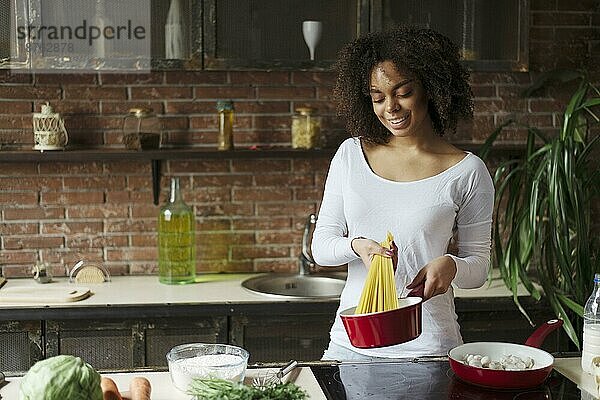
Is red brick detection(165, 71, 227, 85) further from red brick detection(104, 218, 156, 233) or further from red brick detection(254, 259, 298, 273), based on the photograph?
red brick detection(254, 259, 298, 273)

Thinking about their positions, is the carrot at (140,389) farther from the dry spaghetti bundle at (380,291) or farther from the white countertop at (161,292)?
the white countertop at (161,292)

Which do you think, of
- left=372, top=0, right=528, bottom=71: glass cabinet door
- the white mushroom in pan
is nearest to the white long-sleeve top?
the white mushroom in pan

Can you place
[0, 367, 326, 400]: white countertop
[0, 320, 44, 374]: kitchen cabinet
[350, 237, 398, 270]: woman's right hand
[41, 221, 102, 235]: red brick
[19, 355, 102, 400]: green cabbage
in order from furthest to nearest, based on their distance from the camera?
1. [41, 221, 102, 235]: red brick
2. [0, 320, 44, 374]: kitchen cabinet
3. [350, 237, 398, 270]: woman's right hand
4. [0, 367, 326, 400]: white countertop
5. [19, 355, 102, 400]: green cabbage

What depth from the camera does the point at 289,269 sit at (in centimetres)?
407

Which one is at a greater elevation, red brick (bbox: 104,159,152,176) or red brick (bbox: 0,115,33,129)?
red brick (bbox: 0,115,33,129)

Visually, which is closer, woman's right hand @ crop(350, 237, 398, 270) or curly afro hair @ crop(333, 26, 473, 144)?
woman's right hand @ crop(350, 237, 398, 270)

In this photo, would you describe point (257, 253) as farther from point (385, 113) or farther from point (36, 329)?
point (385, 113)

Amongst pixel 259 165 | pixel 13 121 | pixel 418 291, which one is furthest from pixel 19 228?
pixel 418 291

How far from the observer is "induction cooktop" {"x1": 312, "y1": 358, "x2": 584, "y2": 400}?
2.10 m

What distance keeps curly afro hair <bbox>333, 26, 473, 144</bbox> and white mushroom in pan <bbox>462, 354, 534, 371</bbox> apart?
709 millimetres

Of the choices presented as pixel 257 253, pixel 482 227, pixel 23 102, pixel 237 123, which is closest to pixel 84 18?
pixel 23 102

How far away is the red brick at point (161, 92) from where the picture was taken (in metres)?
3.92

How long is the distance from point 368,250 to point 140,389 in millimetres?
667

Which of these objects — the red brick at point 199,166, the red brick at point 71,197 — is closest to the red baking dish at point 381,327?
the red brick at point 199,166
